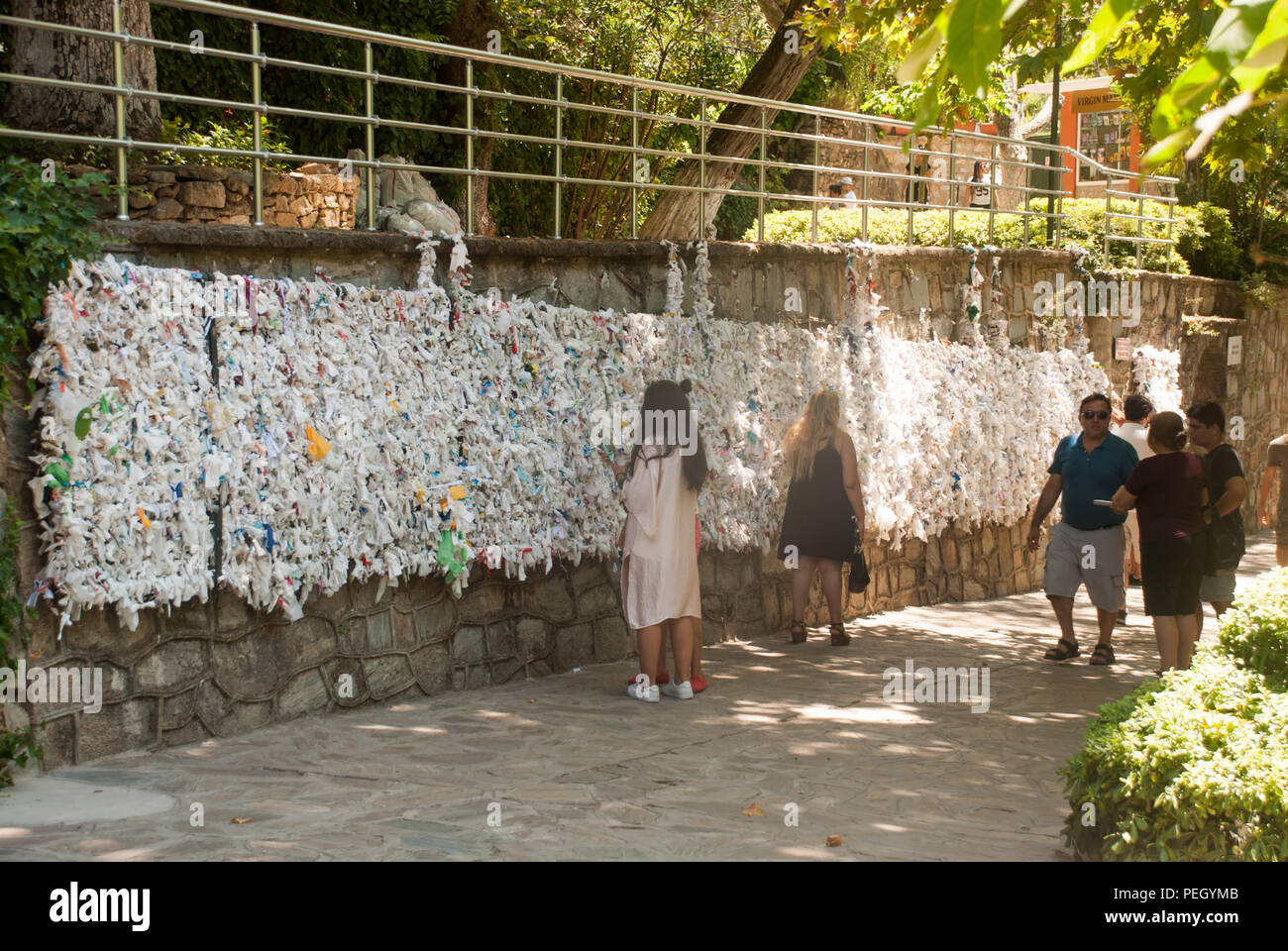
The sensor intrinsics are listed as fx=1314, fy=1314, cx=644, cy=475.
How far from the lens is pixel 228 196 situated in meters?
8.88

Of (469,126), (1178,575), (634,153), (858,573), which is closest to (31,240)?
(469,126)

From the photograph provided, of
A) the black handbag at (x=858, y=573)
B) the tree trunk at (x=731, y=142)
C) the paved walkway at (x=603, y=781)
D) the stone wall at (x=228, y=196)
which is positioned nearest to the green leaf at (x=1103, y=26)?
the paved walkway at (x=603, y=781)

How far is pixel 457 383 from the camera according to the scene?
26.3 ft

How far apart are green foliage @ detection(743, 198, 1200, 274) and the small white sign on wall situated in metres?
1.15

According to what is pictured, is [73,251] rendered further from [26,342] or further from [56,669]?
[56,669]

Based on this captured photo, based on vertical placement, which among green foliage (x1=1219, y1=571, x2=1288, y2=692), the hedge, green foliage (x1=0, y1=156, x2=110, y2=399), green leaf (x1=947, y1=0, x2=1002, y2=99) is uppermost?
the hedge

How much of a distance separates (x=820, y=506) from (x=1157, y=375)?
771 centimetres

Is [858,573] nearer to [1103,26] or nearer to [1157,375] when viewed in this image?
[1157,375]

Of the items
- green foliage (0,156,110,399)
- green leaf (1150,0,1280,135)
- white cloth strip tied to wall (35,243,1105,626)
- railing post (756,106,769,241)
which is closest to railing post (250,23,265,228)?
white cloth strip tied to wall (35,243,1105,626)

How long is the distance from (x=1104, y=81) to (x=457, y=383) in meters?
36.6

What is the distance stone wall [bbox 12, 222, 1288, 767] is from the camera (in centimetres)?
637

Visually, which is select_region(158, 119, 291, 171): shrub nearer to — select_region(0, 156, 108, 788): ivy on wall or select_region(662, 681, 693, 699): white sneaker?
select_region(0, 156, 108, 788): ivy on wall

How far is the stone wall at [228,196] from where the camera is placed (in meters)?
8.29

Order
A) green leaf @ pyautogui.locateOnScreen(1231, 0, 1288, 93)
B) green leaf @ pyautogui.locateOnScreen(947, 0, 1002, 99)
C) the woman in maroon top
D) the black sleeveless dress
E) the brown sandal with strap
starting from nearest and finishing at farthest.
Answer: green leaf @ pyautogui.locateOnScreen(1231, 0, 1288, 93)
green leaf @ pyautogui.locateOnScreen(947, 0, 1002, 99)
the woman in maroon top
the brown sandal with strap
the black sleeveless dress
